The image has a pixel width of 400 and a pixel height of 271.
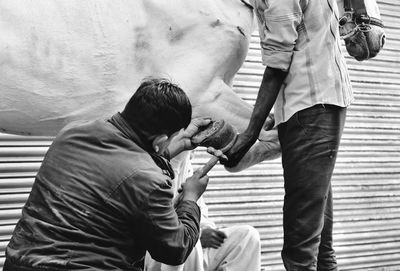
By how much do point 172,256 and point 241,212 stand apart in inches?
160

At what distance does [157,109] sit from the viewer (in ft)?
10.1

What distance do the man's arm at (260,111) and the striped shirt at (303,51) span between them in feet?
0.14

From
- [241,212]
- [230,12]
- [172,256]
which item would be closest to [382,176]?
[241,212]

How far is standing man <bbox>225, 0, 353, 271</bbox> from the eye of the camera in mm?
3693

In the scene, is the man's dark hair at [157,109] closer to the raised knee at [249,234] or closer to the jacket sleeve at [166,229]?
the jacket sleeve at [166,229]

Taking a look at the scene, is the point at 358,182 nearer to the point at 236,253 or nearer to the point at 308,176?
the point at 236,253

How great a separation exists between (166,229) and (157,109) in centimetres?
44

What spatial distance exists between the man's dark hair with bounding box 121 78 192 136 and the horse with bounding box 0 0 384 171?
1.10m

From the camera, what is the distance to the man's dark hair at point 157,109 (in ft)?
10.1

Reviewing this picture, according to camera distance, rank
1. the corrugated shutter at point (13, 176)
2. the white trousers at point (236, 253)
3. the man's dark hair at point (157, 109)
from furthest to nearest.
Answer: the corrugated shutter at point (13, 176) < the white trousers at point (236, 253) < the man's dark hair at point (157, 109)

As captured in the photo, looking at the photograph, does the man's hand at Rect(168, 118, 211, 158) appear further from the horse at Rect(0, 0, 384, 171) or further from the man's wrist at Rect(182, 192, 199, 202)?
the horse at Rect(0, 0, 384, 171)

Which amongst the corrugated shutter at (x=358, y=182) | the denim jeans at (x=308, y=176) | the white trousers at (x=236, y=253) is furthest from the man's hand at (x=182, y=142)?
the corrugated shutter at (x=358, y=182)

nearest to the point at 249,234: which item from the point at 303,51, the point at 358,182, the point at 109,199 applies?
the point at 303,51

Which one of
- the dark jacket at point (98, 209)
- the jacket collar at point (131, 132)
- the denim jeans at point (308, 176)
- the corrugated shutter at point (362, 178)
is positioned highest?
the jacket collar at point (131, 132)
